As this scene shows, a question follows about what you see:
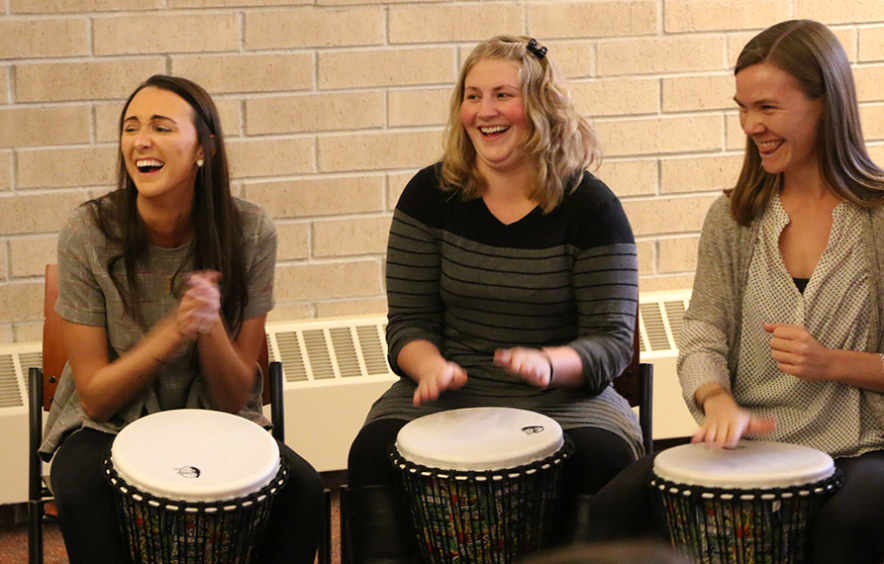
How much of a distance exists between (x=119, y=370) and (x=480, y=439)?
27.3 inches

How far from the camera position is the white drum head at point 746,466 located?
167cm

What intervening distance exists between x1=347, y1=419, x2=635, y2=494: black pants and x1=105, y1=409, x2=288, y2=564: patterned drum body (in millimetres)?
249

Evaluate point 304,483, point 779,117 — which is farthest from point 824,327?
point 304,483

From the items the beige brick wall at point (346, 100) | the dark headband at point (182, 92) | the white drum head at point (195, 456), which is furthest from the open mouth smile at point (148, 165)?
the beige brick wall at point (346, 100)

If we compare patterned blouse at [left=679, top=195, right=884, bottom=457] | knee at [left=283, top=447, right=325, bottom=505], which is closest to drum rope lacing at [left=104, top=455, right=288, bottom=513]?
knee at [left=283, top=447, right=325, bottom=505]

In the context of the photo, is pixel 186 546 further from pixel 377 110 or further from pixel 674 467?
pixel 377 110

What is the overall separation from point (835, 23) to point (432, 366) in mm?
1919

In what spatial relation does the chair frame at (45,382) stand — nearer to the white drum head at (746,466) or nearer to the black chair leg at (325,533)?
the black chair leg at (325,533)

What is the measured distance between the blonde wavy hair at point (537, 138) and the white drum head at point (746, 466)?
621 millimetres

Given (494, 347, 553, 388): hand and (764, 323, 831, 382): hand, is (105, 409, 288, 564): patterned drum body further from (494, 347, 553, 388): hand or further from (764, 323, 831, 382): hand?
(764, 323, 831, 382): hand

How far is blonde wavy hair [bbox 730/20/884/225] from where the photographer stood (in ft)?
6.23

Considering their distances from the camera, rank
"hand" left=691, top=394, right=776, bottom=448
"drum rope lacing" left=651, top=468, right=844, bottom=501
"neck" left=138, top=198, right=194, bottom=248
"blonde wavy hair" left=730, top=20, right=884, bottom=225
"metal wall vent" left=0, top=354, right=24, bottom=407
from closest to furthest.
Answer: "drum rope lacing" left=651, top=468, right=844, bottom=501 < "hand" left=691, top=394, right=776, bottom=448 < "blonde wavy hair" left=730, top=20, right=884, bottom=225 < "neck" left=138, top=198, right=194, bottom=248 < "metal wall vent" left=0, top=354, right=24, bottom=407

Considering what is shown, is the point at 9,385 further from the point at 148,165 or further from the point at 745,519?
the point at 745,519

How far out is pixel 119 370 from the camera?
1975 mm
